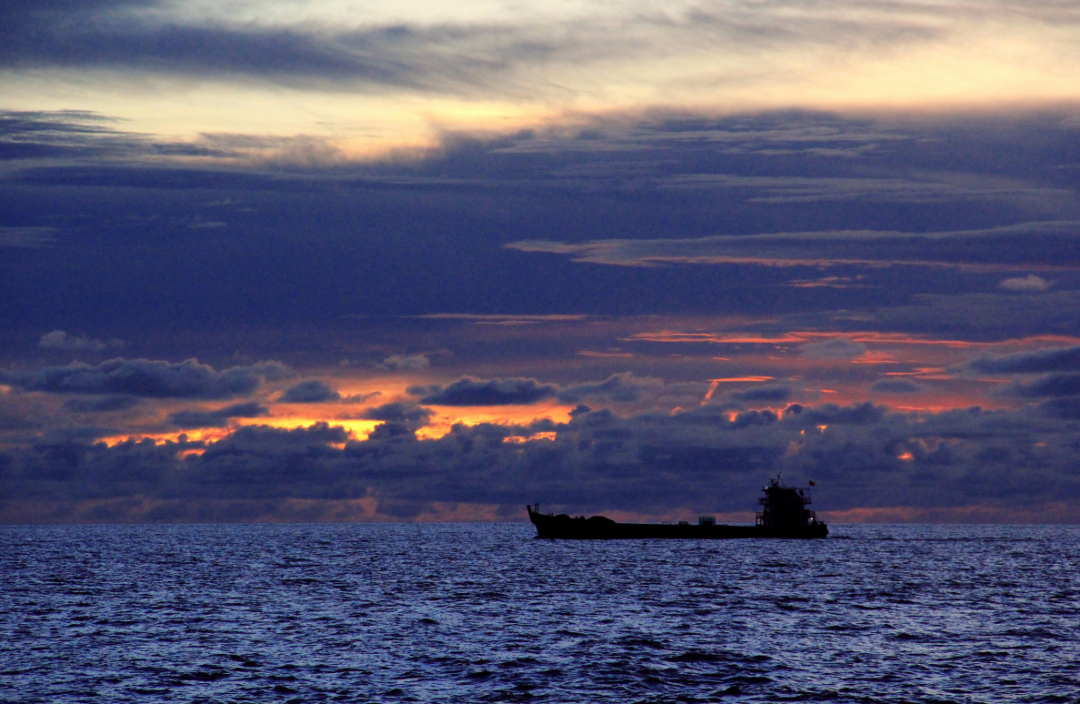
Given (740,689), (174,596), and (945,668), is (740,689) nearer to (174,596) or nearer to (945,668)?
(945,668)

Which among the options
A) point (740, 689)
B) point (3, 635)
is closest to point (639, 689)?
point (740, 689)

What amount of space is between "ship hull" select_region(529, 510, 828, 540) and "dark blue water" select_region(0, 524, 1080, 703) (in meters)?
63.3

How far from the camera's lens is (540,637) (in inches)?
2218

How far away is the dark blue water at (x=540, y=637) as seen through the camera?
42.0 m

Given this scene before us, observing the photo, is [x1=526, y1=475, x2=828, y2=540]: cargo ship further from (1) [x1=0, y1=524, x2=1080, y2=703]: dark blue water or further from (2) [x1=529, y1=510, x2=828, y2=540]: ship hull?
(1) [x1=0, y1=524, x2=1080, y2=703]: dark blue water

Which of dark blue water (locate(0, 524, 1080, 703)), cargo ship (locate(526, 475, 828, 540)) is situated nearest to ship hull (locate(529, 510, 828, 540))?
cargo ship (locate(526, 475, 828, 540))

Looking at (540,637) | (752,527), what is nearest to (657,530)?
(752,527)

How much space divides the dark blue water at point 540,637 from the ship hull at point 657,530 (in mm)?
63307

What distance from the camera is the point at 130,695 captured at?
40656mm

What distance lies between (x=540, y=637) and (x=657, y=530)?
120 m

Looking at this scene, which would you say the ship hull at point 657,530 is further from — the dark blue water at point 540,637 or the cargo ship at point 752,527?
the dark blue water at point 540,637

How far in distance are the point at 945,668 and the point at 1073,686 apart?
5560 millimetres

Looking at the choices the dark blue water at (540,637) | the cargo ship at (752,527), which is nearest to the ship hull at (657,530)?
the cargo ship at (752,527)

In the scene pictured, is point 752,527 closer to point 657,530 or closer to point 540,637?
point 657,530
